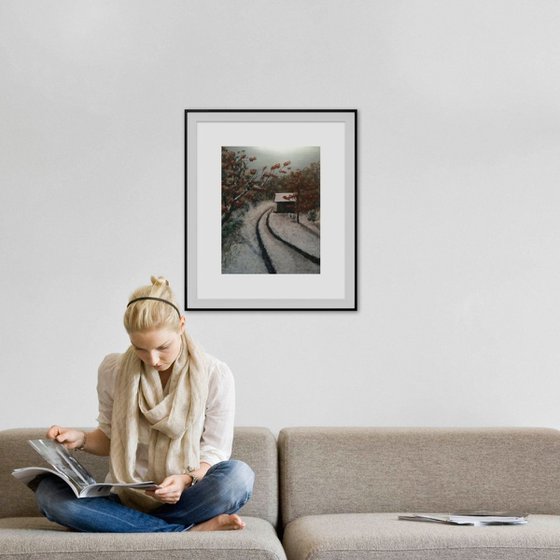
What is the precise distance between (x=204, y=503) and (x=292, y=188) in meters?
1.35

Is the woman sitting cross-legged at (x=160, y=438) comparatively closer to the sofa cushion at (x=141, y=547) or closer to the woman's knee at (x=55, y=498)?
the woman's knee at (x=55, y=498)

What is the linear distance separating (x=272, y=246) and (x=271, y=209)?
0.47 ft

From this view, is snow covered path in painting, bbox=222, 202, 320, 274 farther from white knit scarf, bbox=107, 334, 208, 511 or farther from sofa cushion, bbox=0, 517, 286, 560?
sofa cushion, bbox=0, 517, 286, 560

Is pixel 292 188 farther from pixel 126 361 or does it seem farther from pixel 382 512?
pixel 382 512

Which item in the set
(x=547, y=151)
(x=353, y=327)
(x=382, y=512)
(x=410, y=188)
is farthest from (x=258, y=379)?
(x=547, y=151)

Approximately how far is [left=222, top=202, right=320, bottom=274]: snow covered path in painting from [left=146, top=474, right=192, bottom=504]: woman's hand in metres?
1.06

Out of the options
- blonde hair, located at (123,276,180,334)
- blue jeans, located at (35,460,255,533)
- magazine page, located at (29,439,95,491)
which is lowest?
blue jeans, located at (35,460,255,533)

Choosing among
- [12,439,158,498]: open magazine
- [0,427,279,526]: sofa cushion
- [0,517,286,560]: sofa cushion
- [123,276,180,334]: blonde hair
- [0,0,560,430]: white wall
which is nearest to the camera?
[0,517,286,560]: sofa cushion

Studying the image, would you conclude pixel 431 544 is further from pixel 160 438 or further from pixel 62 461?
pixel 62 461

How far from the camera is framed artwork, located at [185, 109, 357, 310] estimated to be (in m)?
3.42

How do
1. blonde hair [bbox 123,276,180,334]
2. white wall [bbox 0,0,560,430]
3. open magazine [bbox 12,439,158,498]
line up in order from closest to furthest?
open magazine [bbox 12,439,158,498], blonde hair [bbox 123,276,180,334], white wall [bbox 0,0,560,430]

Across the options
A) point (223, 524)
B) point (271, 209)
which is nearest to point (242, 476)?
point (223, 524)

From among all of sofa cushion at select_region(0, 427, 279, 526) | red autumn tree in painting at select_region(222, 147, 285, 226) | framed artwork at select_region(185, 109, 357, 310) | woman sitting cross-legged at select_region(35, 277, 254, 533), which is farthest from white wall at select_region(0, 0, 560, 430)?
woman sitting cross-legged at select_region(35, 277, 254, 533)

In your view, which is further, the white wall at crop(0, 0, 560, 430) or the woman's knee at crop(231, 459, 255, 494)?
the white wall at crop(0, 0, 560, 430)
